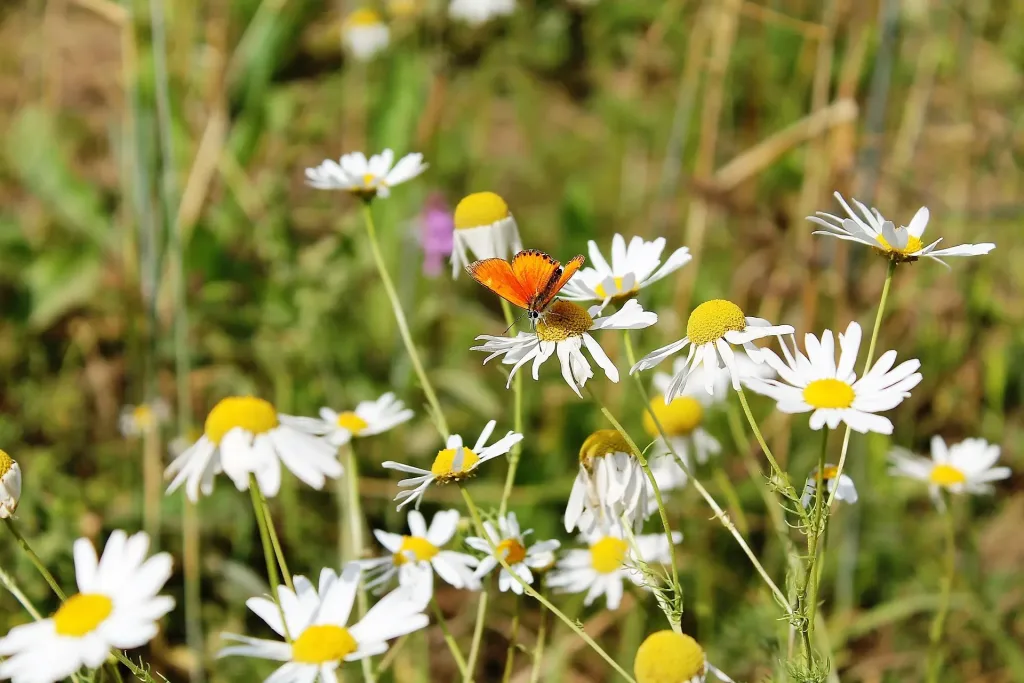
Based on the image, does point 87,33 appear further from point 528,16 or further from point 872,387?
point 872,387

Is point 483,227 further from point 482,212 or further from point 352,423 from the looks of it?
point 352,423

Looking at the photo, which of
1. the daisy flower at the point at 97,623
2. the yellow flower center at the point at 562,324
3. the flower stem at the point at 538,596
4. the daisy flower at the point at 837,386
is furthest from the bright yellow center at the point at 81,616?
the daisy flower at the point at 837,386

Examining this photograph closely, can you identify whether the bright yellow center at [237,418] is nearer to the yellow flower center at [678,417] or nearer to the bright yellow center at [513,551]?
the bright yellow center at [513,551]

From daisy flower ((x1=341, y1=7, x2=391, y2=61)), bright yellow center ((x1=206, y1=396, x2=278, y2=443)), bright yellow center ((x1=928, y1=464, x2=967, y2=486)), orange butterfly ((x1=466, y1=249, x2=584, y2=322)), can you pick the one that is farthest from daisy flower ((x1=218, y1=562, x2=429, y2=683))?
daisy flower ((x1=341, y1=7, x2=391, y2=61))

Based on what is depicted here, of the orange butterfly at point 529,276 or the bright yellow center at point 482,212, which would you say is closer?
the orange butterfly at point 529,276

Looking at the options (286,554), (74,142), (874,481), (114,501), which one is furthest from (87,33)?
(874,481)
